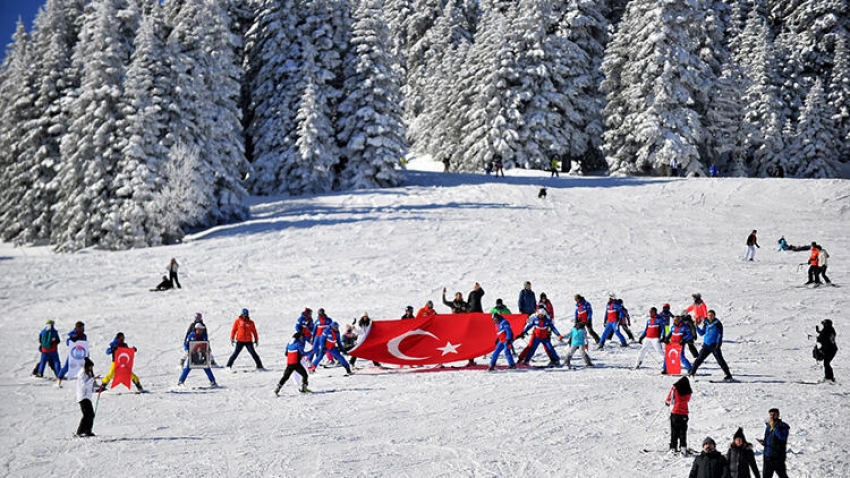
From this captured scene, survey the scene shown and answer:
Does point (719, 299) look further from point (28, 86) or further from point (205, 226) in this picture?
point (28, 86)

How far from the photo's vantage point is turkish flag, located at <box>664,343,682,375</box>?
16.3 m

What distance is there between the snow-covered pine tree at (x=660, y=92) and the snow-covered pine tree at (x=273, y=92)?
21742 millimetres

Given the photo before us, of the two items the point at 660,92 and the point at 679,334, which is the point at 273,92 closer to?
the point at 660,92

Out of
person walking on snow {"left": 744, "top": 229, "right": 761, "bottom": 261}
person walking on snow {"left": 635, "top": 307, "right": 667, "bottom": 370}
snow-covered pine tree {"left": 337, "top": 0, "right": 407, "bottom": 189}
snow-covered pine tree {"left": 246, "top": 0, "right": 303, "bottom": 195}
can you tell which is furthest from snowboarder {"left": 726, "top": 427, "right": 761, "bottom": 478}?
snow-covered pine tree {"left": 246, "top": 0, "right": 303, "bottom": 195}

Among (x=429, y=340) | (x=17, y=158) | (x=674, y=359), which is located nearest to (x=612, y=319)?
(x=674, y=359)

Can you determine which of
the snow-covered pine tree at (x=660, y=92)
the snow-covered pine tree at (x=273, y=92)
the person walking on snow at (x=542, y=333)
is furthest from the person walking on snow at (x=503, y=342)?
the snow-covered pine tree at (x=660, y=92)

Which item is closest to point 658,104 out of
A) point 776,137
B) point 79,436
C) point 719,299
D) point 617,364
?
point 776,137

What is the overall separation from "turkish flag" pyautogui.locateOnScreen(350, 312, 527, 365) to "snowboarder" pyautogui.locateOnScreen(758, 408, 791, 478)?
8771mm

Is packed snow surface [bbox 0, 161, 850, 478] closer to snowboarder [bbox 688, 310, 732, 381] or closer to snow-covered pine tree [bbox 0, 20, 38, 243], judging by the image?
snowboarder [bbox 688, 310, 732, 381]

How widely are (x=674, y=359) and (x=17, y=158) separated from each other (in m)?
43.7

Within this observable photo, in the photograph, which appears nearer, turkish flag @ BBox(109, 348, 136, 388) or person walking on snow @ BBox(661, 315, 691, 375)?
turkish flag @ BBox(109, 348, 136, 388)

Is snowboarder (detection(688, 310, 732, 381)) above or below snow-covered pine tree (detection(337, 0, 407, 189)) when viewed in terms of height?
below

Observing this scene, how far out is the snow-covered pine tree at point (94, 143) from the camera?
38375mm

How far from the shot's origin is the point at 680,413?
1116cm
